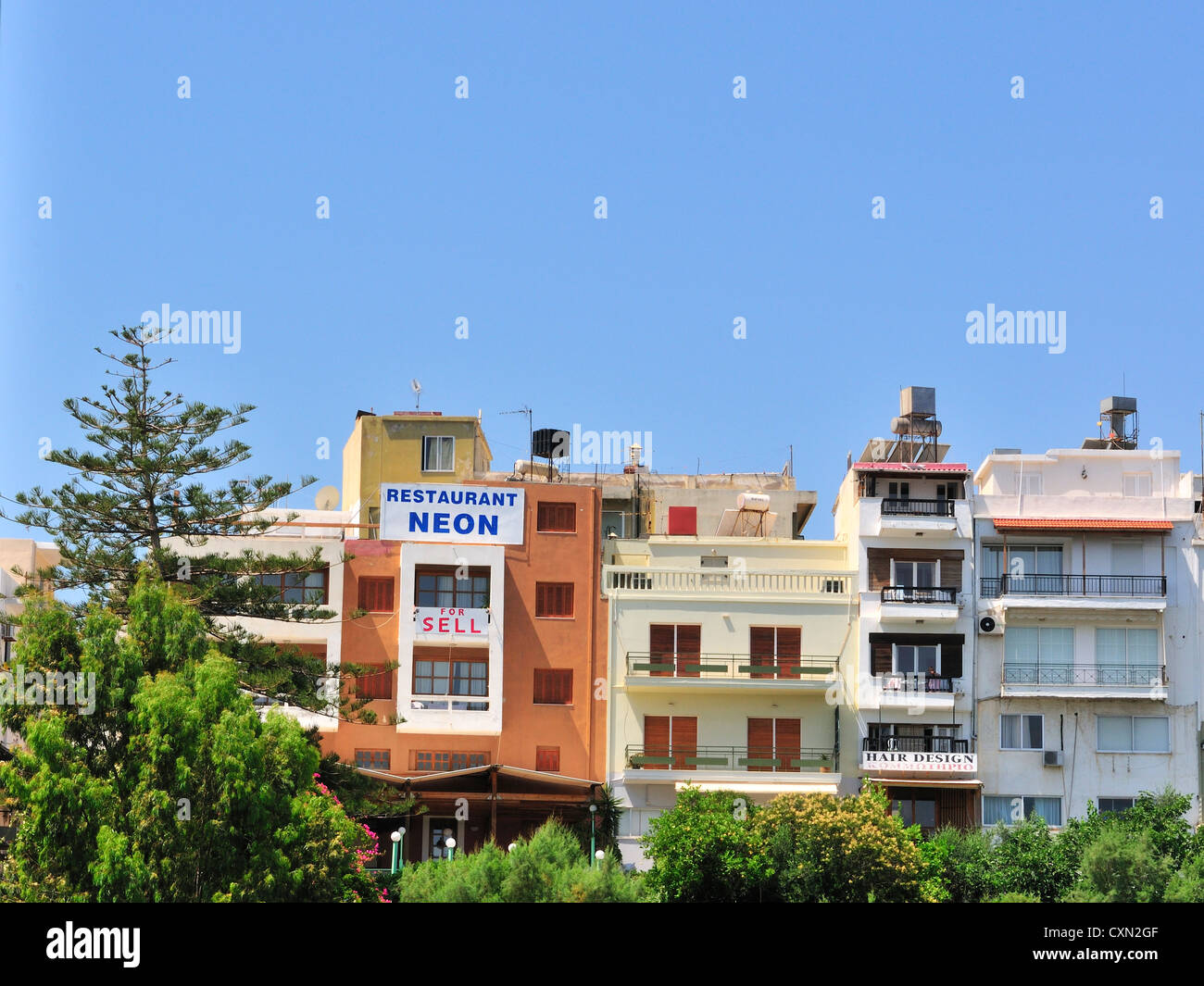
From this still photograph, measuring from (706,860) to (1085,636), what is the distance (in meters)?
13.7

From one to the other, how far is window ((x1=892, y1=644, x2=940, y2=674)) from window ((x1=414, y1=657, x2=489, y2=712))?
10949 mm

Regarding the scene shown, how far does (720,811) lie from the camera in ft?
135

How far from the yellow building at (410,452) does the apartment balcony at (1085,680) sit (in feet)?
55.2

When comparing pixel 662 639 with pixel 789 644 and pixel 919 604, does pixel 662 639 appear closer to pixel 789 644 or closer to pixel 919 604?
pixel 789 644

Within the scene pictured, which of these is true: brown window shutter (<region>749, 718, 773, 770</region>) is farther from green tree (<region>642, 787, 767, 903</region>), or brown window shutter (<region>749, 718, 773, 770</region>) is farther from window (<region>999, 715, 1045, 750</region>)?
green tree (<region>642, 787, 767, 903</region>)

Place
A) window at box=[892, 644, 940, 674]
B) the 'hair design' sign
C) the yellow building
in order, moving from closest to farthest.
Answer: window at box=[892, 644, 940, 674], the 'hair design' sign, the yellow building

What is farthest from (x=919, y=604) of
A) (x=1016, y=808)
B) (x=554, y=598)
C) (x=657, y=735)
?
(x=554, y=598)

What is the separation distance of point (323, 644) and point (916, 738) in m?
15.8

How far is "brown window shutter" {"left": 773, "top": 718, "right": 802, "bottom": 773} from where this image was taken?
156 ft

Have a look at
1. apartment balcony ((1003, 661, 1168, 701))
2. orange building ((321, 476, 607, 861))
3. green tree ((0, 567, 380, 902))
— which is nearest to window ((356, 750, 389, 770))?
orange building ((321, 476, 607, 861))

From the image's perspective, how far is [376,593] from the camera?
4856 cm
